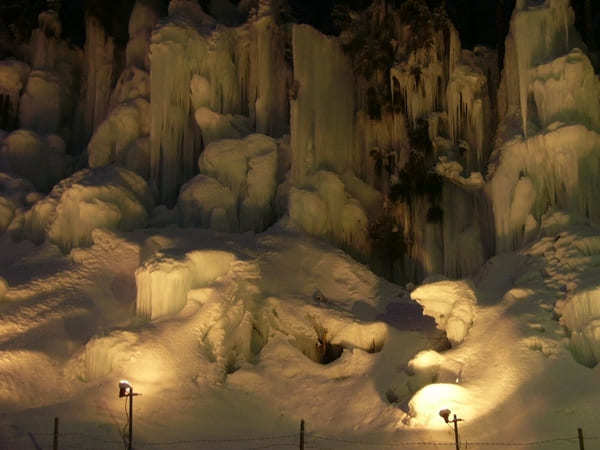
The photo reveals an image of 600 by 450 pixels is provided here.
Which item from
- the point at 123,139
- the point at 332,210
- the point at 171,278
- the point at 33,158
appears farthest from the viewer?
the point at 33,158

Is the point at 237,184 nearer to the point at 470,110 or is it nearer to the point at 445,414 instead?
the point at 470,110

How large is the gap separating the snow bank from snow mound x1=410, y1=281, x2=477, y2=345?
10320mm

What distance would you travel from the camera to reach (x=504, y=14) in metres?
33.8

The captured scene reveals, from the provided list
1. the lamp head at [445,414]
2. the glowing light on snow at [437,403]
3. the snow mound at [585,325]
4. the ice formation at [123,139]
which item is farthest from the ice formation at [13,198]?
the snow mound at [585,325]

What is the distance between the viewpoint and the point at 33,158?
35938 mm

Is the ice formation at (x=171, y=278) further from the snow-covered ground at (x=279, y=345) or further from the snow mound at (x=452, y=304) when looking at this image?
the snow mound at (x=452, y=304)

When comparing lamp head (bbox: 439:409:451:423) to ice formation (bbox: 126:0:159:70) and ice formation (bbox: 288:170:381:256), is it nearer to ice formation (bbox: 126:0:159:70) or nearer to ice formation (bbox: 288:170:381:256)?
ice formation (bbox: 288:170:381:256)

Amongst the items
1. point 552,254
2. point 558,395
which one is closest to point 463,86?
point 552,254

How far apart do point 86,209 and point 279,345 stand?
974 centimetres

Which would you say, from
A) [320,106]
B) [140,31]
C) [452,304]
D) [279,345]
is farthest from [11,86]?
[452,304]

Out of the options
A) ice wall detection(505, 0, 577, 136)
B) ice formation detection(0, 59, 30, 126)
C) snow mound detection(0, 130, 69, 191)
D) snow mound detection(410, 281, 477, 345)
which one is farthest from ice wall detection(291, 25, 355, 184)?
ice formation detection(0, 59, 30, 126)

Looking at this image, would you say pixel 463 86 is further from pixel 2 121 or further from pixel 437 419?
pixel 2 121

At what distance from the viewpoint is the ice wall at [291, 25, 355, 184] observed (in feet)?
103

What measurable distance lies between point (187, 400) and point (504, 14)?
23017mm
